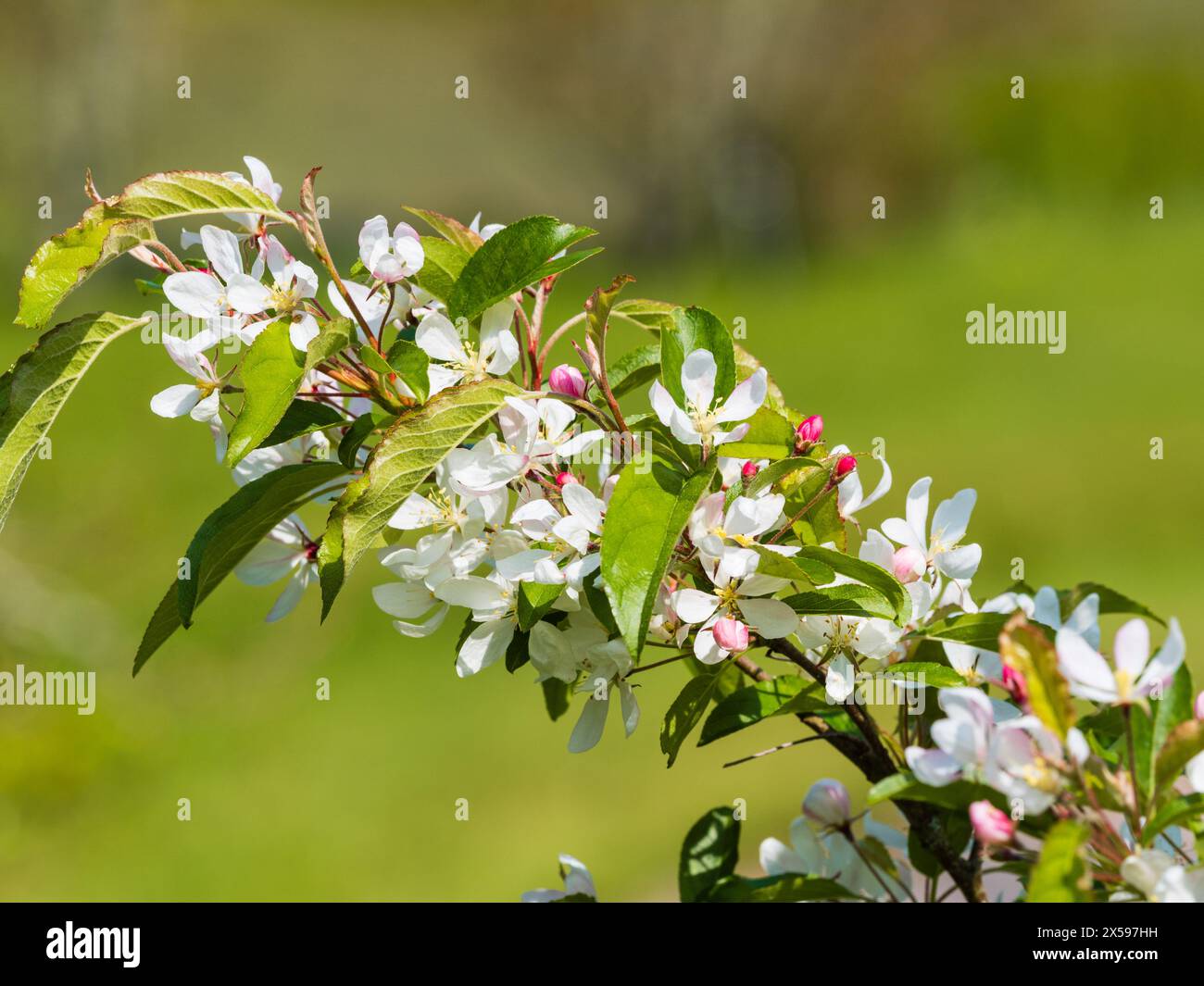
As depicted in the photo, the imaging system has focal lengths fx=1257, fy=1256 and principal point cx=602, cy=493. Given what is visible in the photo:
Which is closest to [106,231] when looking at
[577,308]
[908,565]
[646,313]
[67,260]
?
[67,260]

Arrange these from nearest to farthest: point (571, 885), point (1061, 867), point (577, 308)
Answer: point (1061, 867) → point (571, 885) → point (577, 308)

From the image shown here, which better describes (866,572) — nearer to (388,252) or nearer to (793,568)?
(793,568)

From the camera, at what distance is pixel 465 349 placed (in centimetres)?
50

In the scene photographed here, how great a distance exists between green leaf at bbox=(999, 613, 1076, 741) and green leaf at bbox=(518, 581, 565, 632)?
16 cm

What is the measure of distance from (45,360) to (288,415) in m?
0.09

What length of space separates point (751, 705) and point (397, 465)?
0.17 m

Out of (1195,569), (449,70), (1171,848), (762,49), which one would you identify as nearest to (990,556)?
(1195,569)

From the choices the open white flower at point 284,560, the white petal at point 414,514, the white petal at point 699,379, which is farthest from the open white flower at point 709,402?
the open white flower at point 284,560

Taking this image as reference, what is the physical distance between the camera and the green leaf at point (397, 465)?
1.49ft

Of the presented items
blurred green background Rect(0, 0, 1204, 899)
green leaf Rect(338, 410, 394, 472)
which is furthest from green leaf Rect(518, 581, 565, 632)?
blurred green background Rect(0, 0, 1204, 899)

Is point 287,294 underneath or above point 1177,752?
above

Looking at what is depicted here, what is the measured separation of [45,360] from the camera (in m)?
0.49

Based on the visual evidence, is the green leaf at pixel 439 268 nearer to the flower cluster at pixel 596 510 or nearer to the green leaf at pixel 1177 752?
the flower cluster at pixel 596 510

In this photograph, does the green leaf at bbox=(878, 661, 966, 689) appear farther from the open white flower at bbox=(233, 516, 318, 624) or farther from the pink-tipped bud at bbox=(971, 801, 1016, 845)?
the open white flower at bbox=(233, 516, 318, 624)
